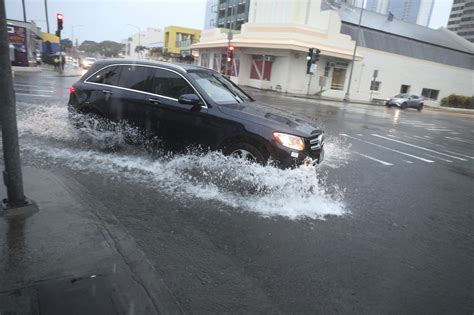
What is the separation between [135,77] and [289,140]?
123 inches

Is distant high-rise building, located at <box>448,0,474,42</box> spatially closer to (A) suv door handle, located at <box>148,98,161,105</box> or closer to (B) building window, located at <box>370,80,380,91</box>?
(B) building window, located at <box>370,80,380,91</box>

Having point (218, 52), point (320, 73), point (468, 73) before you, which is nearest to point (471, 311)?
point (320, 73)

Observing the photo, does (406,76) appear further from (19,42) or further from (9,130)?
(9,130)

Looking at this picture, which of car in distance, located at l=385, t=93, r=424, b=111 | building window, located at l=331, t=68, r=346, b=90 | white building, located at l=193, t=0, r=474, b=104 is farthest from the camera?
building window, located at l=331, t=68, r=346, b=90

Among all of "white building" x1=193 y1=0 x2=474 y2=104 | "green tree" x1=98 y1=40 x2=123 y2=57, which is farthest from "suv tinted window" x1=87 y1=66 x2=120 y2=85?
"green tree" x1=98 y1=40 x2=123 y2=57

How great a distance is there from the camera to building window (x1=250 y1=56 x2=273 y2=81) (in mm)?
39000

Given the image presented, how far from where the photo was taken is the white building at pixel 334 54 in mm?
37781

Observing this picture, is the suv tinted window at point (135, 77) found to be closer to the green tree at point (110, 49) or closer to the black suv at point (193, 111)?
the black suv at point (193, 111)

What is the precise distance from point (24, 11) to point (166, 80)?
3626 centimetres

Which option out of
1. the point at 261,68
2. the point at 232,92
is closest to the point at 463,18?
the point at 261,68

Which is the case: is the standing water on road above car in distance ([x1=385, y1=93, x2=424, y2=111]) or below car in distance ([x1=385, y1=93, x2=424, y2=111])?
above

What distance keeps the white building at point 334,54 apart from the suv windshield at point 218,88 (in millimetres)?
29837

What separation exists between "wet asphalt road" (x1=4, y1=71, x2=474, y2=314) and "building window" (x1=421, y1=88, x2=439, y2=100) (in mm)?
47554

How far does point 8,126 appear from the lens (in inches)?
155
